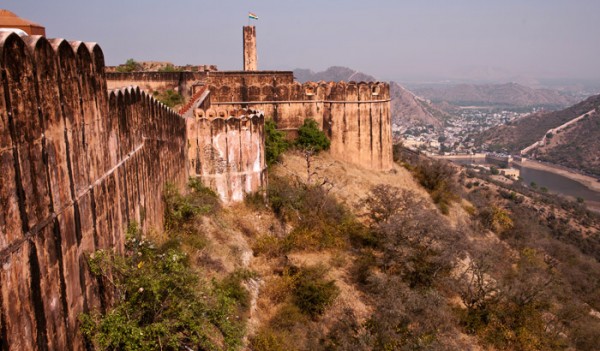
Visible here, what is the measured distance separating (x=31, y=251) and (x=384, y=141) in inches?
814

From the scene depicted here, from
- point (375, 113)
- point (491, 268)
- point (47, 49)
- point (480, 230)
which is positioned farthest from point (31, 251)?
point (480, 230)

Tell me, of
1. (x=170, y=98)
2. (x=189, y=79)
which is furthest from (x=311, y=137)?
(x=170, y=98)

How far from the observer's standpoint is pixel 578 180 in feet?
296

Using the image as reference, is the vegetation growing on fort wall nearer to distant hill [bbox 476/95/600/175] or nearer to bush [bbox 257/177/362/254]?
bush [bbox 257/177/362/254]

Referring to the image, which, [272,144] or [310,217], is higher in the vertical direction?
[272,144]

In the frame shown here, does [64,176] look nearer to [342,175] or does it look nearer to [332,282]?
[332,282]

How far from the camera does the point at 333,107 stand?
2309cm

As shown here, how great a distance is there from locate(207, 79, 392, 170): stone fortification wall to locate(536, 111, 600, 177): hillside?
85.8 m

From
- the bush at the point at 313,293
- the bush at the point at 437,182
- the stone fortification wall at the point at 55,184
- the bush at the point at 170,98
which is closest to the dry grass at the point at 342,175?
the bush at the point at 437,182

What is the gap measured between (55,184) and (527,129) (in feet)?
475

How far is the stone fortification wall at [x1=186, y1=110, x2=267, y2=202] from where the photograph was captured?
14906 mm

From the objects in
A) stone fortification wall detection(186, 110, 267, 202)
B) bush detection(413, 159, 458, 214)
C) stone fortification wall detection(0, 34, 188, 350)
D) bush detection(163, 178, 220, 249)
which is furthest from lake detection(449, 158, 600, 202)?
stone fortification wall detection(0, 34, 188, 350)

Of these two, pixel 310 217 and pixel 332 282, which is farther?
pixel 310 217

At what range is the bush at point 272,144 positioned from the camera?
19.0 meters
